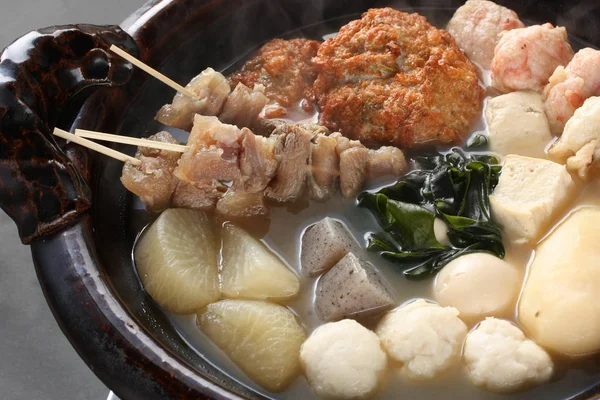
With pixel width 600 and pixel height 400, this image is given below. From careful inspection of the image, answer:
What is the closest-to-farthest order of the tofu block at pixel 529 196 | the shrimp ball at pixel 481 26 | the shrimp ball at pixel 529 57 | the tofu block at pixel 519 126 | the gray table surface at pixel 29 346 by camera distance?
the tofu block at pixel 529 196, the tofu block at pixel 519 126, the shrimp ball at pixel 529 57, the gray table surface at pixel 29 346, the shrimp ball at pixel 481 26

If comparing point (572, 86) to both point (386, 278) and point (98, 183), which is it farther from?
point (98, 183)

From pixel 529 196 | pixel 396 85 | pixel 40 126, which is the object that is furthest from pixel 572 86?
pixel 40 126

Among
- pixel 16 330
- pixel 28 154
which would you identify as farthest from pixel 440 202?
pixel 16 330

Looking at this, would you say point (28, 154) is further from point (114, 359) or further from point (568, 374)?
point (568, 374)

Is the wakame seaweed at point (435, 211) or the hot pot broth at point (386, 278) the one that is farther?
the wakame seaweed at point (435, 211)

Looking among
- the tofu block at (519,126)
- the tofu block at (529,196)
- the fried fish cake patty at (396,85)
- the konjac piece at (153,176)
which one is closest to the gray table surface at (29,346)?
the konjac piece at (153,176)

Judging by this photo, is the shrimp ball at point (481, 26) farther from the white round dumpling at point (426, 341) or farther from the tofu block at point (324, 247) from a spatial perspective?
the white round dumpling at point (426, 341)

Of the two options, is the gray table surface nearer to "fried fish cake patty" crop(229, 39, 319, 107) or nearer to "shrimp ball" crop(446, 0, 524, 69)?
"fried fish cake patty" crop(229, 39, 319, 107)
